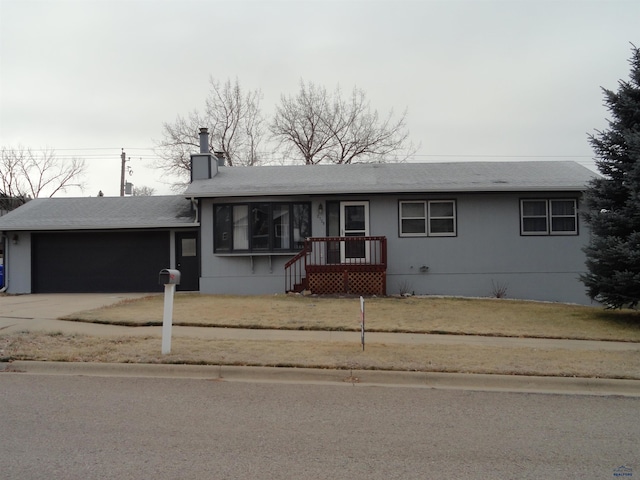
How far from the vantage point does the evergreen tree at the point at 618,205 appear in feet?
38.7

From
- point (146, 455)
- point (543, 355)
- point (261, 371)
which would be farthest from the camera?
point (543, 355)

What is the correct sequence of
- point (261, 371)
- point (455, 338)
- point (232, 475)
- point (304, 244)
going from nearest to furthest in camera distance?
point (232, 475) → point (261, 371) → point (455, 338) → point (304, 244)

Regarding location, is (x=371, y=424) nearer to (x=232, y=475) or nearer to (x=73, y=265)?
(x=232, y=475)

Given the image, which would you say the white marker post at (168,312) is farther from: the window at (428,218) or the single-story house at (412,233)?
the window at (428,218)

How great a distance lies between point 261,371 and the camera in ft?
25.0

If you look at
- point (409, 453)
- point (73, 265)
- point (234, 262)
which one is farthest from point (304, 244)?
point (409, 453)

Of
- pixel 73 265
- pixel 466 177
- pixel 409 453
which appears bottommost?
pixel 409 453

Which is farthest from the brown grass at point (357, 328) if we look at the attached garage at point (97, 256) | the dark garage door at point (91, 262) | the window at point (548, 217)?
the dark garage door at point (91, 262)

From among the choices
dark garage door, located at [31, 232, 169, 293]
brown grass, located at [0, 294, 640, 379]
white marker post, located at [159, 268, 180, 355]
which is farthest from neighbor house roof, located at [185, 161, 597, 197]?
white marker post, located at [159, 268, 180, 355]

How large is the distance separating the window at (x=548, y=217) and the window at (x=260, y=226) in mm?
7190

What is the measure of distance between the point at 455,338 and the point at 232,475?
692 cm

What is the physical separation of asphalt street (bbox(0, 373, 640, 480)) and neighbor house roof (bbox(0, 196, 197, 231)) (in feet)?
40.5

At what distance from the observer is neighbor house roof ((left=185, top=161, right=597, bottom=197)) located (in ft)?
56.3

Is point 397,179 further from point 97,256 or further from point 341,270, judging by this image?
point 97,256
